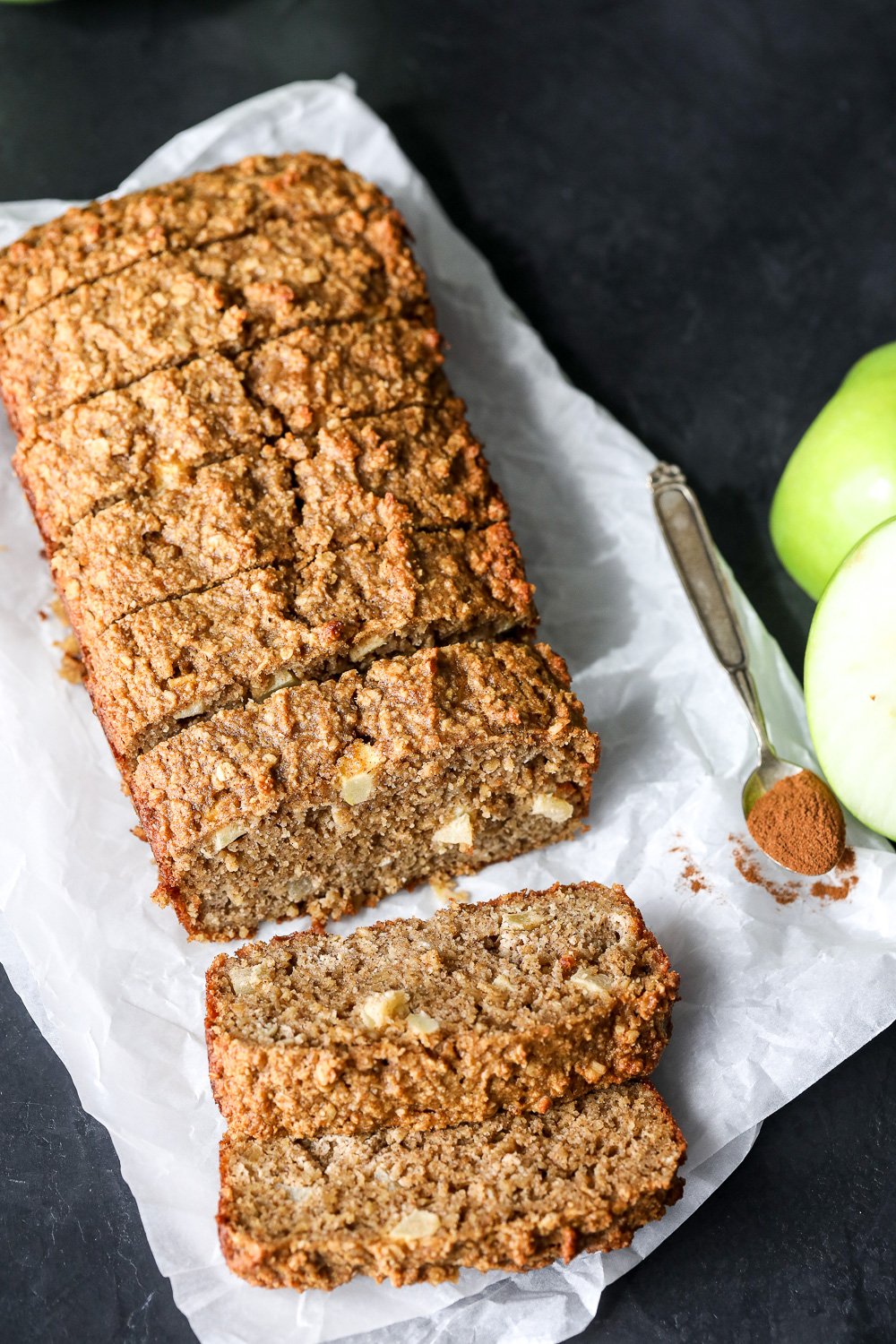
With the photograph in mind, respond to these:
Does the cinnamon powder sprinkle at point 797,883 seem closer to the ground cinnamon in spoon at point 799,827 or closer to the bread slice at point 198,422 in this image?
the ground cinnamon in spoon at point 799,827

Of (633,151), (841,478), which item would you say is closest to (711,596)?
(841,478)

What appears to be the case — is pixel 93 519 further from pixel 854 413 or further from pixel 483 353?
pixel 854 413

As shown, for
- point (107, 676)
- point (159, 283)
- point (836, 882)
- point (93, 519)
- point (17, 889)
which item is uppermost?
point (159, 283)

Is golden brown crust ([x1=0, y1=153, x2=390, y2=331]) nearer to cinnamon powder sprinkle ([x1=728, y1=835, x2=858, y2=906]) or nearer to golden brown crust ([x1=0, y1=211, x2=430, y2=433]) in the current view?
golden brown crust ([x1=0, y1=211, x2=430, y2=433])

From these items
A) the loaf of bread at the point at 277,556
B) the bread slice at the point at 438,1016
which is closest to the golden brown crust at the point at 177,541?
the loaf of bread at the point at 277,556

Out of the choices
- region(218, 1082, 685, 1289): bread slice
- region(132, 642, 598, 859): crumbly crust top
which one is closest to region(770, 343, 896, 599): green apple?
region(132, 642, 598, 859): crumbly crust top

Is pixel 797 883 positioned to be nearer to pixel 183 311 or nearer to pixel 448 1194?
pixel 448 1194

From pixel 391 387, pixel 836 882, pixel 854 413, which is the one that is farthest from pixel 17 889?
pixel 854 413
